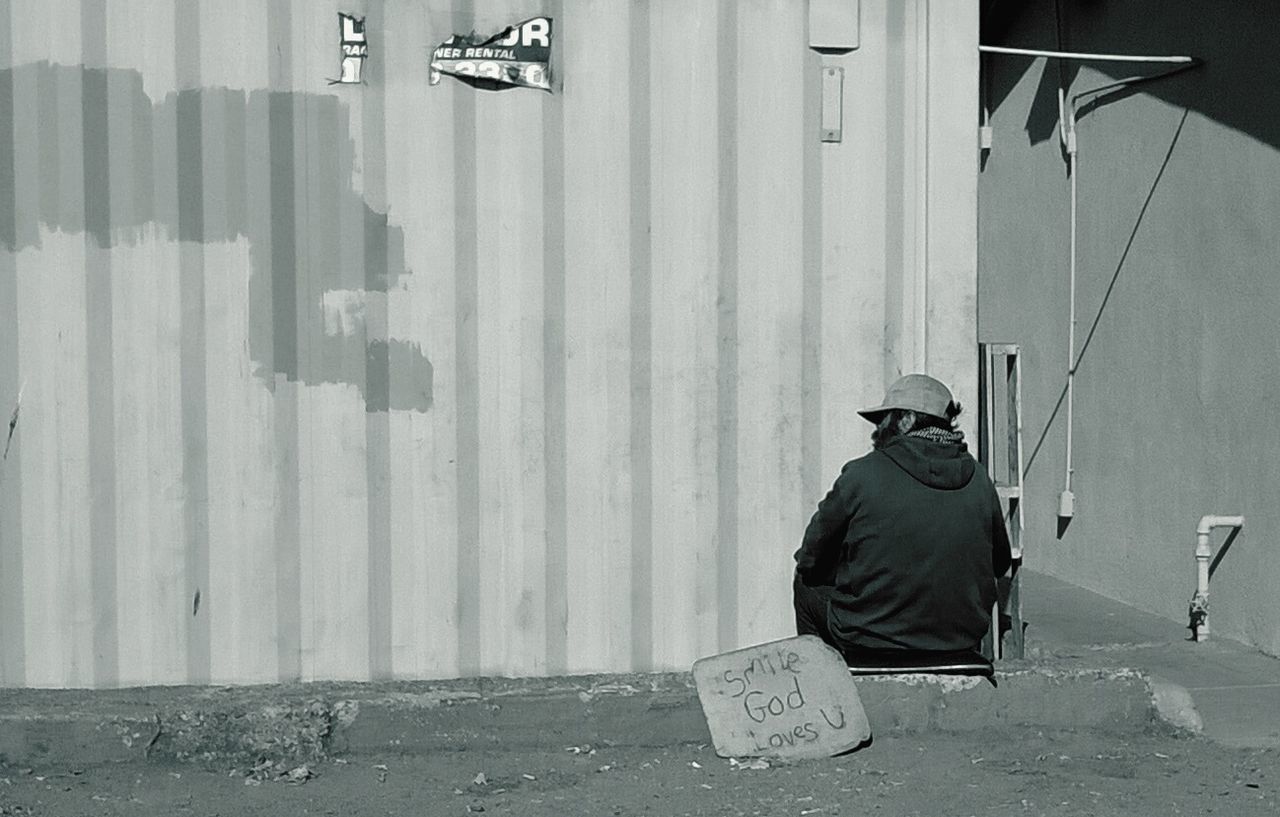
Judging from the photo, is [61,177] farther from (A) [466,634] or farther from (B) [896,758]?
(B) [896,758]

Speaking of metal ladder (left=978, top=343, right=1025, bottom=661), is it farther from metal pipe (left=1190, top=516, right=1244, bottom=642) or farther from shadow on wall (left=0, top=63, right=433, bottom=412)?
shadow on wall (left=0, top=63, right=433, bottom=412)

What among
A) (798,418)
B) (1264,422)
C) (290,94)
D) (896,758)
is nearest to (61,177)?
(290,94)

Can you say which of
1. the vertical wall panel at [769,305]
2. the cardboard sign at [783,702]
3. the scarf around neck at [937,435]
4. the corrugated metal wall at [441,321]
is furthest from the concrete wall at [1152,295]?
the cardboard sign at [783,702]

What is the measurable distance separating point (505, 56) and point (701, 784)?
253 cm

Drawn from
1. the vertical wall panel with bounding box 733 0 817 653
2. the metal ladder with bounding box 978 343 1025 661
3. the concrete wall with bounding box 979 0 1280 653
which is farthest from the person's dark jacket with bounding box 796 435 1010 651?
the concrete wall with bounding box 979 0 1280 653

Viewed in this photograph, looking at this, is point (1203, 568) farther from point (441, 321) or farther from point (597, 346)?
point (441, 321)

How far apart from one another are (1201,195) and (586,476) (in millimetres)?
4028

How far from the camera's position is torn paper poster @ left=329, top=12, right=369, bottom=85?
604cm

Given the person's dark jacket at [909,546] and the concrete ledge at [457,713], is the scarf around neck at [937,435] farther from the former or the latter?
the concrete ledge at [457,713]

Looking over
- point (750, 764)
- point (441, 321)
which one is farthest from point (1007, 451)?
point (441, 321)

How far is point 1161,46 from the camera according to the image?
9.14 meters

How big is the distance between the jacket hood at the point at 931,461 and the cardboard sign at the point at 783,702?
2.17 ft

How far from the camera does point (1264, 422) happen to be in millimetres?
8125

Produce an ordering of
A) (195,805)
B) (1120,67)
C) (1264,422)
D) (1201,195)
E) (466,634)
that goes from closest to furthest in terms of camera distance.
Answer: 1. (195,805)
2. (466,634)
3. (1264,422)
4. (1201,195)
5. (1120,67)
